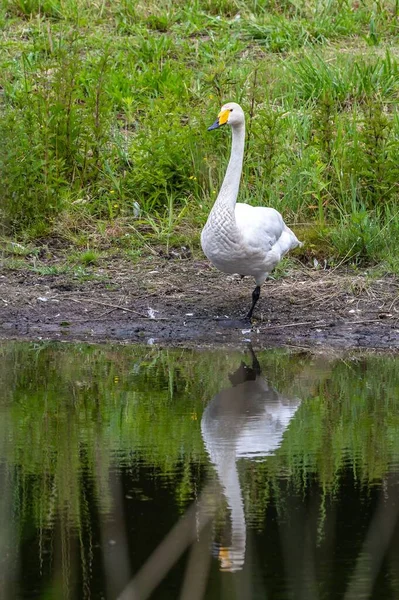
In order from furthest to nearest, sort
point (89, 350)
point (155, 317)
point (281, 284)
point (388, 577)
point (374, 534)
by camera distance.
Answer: point (281, 284)
point (155, 317)
point (89, 350)
point (374, 534)
point (388, 577)

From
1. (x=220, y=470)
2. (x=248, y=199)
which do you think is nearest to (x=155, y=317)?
(x=248, y=199)

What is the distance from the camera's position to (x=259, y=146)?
33.4 feet

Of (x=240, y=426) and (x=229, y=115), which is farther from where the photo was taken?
(x=229, y=115)

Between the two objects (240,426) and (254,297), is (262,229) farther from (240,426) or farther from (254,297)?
(240,426)

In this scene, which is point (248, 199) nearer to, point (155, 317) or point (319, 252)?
point (319, 252)

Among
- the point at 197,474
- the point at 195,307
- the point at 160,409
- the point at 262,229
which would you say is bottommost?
the point at 195,307

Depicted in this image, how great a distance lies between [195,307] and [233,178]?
947 millimetres

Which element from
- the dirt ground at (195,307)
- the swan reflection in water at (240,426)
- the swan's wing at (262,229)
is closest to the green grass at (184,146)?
the dirt ground at (195,307)

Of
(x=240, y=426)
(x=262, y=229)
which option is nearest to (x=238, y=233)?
(x=262, y=229)

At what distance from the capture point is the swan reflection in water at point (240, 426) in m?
5.38

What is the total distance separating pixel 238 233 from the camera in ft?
26.5

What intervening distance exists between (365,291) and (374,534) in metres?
4.05

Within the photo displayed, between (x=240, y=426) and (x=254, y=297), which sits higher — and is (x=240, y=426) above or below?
above

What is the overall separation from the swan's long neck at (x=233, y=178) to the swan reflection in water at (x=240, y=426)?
47.1 inches
